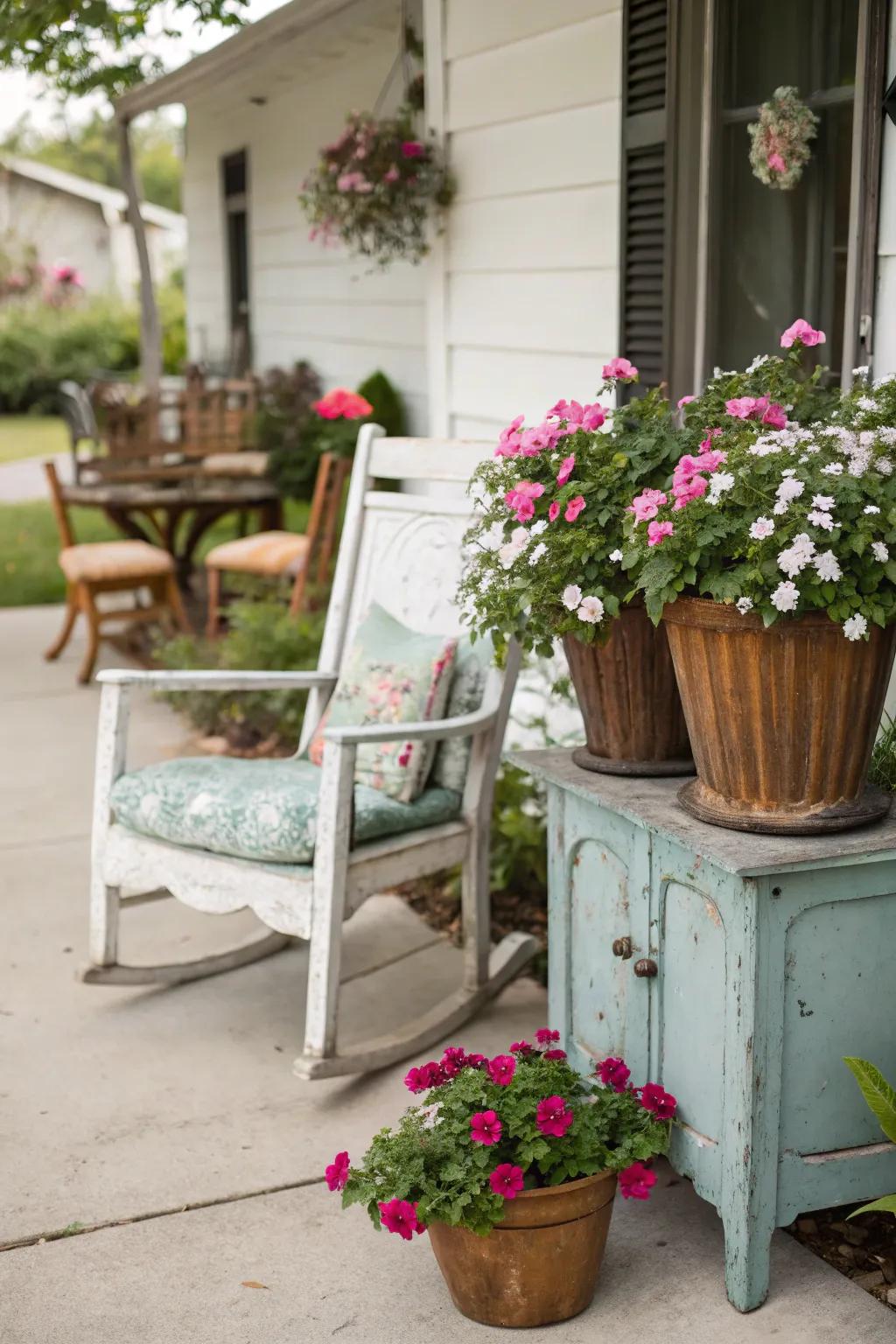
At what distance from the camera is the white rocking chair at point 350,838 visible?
284 cm

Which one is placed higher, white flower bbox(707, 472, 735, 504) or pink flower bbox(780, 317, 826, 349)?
pink flower bbox(780, 317, 826, 349)

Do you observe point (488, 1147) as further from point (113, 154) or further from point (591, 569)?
point (113, 154)

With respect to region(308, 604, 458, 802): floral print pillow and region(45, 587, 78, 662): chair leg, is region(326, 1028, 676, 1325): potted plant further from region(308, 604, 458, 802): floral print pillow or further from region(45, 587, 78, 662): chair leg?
region(45, 587, 78, 662): chair leg

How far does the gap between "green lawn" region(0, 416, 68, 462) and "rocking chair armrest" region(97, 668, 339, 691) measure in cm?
1311

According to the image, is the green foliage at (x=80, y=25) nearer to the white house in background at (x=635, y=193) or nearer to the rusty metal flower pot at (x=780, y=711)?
the white house in background at (x=635, y=193)

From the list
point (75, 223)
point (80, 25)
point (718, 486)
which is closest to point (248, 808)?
point (718, 486)

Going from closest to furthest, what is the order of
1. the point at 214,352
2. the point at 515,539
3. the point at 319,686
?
the point at 515,539 < the point at 319,686 < the point at 214,352

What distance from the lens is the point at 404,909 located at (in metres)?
3.89

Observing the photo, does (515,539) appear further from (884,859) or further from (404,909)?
(404,909)

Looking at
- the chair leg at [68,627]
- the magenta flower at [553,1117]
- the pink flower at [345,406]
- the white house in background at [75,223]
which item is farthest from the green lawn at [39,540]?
the white house in background at [75,223]

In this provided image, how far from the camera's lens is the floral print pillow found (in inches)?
122

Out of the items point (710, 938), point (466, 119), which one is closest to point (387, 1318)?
point (710, 938)

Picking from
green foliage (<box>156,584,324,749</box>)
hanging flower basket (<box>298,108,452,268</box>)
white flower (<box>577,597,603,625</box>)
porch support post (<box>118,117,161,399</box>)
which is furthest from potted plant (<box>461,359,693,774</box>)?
porch support post (<box>118,117,161,399</box>)

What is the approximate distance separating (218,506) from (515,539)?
5.06 m
